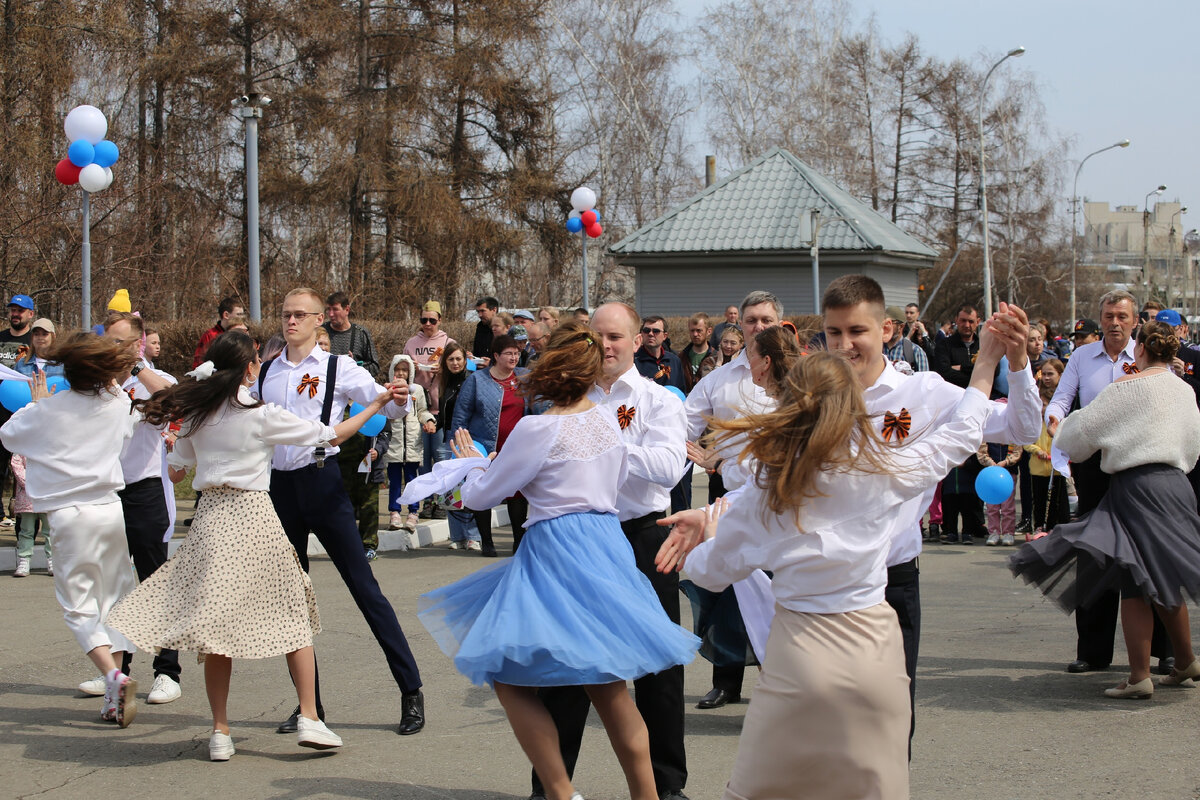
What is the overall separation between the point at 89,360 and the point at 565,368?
119 inches

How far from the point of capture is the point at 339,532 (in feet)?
18.7

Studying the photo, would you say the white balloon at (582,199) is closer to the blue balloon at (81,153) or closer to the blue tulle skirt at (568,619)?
the blue balloon at (81,153)

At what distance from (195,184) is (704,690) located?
82.6 ft

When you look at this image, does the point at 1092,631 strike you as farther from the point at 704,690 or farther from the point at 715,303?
the point at 715,303

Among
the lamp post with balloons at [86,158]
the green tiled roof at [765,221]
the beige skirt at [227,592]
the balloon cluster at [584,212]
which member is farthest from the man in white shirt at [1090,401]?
the green tiled roof at [765,221]

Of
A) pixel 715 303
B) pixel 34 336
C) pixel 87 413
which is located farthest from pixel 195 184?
pixel 87 413

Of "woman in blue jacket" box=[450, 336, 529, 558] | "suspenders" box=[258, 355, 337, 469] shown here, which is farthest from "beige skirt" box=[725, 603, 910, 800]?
"woman in blue jacket" box=[450, 336, 529, 558]

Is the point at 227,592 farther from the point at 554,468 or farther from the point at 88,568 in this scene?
the point at 554,468

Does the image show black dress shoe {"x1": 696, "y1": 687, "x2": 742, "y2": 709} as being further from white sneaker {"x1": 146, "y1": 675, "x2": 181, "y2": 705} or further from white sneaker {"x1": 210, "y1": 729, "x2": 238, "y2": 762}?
white sneaker {"x1": 146, "y1": 675, "x2": 181, "y2": 705}

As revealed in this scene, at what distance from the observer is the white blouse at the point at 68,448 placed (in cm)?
618

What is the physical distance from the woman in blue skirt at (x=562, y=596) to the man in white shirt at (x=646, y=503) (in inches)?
10.5

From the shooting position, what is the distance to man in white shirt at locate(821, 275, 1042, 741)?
409 centimetres

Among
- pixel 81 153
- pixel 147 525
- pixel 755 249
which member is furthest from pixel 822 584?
pixel 755 249

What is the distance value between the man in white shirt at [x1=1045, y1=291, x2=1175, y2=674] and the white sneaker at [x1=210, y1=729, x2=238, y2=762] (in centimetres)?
461
